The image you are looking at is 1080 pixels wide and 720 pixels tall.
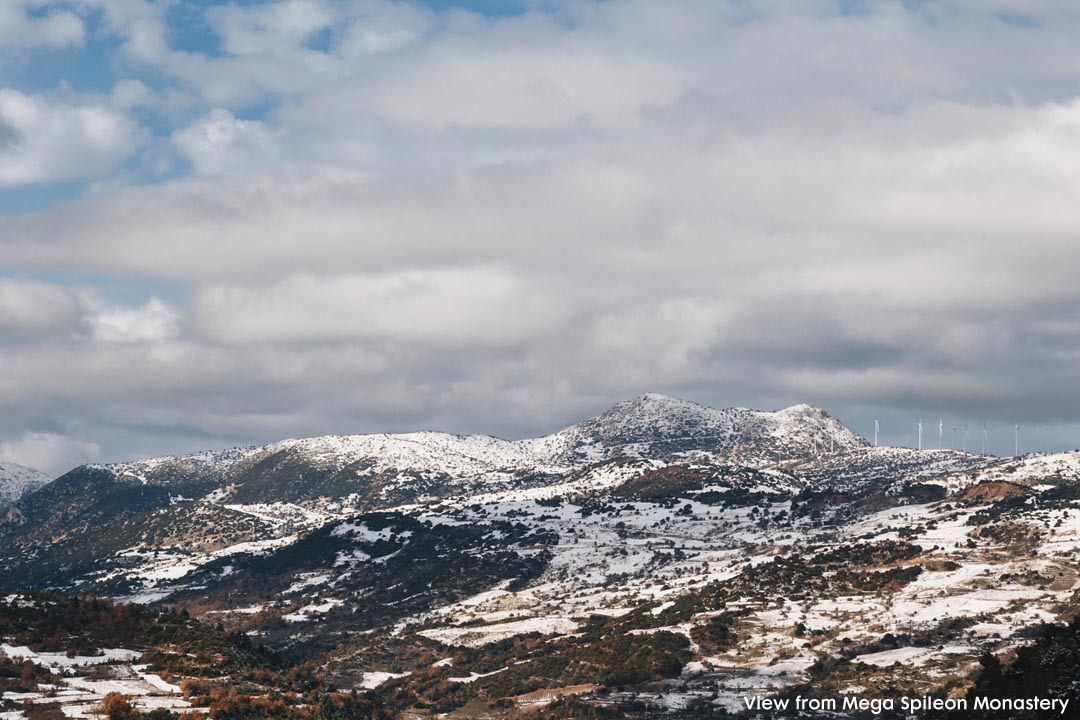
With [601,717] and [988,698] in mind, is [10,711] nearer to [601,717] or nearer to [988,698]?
[988,698]

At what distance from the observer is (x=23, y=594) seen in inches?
5413

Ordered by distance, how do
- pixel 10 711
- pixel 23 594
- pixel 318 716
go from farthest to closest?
pixel 23 594, pixel 318 716, pixel 10 711

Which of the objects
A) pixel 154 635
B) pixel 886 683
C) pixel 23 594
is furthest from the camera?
pixel 886 683

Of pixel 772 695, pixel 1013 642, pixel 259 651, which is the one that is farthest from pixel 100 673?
pixel 1013 642

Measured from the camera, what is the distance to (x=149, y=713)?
304 feet

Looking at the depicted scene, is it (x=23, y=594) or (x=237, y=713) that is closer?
(x=237, y=713)

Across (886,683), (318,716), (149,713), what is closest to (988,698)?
(318,716)

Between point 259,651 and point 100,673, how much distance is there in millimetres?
32773

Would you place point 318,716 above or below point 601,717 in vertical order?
above

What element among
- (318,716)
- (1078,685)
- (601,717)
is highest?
(1078,685)

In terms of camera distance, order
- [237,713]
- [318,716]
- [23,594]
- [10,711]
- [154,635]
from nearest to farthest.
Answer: [10,711] < [237,713] < [318,716] < [154,635] < [23,594]

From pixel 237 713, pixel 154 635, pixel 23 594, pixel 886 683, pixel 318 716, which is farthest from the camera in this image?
pixel 886 683

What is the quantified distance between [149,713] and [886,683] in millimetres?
127865

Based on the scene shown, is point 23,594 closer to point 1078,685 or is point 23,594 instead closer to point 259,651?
point 259,651
